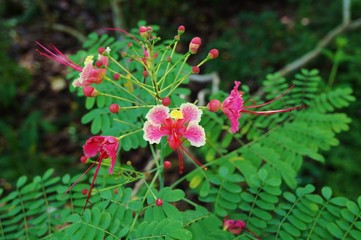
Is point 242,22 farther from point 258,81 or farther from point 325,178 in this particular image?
point 325,178

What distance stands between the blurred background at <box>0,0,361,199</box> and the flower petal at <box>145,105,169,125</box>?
1594 millimetres

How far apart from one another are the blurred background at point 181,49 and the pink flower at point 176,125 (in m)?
1.53

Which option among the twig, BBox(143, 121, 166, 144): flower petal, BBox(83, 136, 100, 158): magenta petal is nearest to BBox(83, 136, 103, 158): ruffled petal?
BBox(83, 136, 100, 158): magenta petal

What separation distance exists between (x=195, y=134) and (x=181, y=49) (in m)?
3.49

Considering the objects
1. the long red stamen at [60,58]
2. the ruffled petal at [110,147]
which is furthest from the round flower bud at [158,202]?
the long red stamen at [60,58]

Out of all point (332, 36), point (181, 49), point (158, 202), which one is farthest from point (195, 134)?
point (181, 49)

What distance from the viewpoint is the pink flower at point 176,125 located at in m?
1.20

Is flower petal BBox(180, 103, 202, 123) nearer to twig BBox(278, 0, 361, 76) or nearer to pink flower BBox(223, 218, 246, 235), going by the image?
pink flower BBox(223, 218, 246, 235)

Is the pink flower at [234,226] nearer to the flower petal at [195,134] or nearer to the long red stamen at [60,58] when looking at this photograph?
the flower petal at [195,134]

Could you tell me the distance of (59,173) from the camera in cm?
315

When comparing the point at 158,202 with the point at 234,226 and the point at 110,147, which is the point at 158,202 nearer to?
the point at 110,147

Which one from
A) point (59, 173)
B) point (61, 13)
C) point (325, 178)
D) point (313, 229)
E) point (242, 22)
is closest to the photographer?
point (313, 229)

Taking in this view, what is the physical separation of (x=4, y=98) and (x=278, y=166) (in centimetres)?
308

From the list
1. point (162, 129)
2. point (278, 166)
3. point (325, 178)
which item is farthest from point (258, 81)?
point (162, 129)
